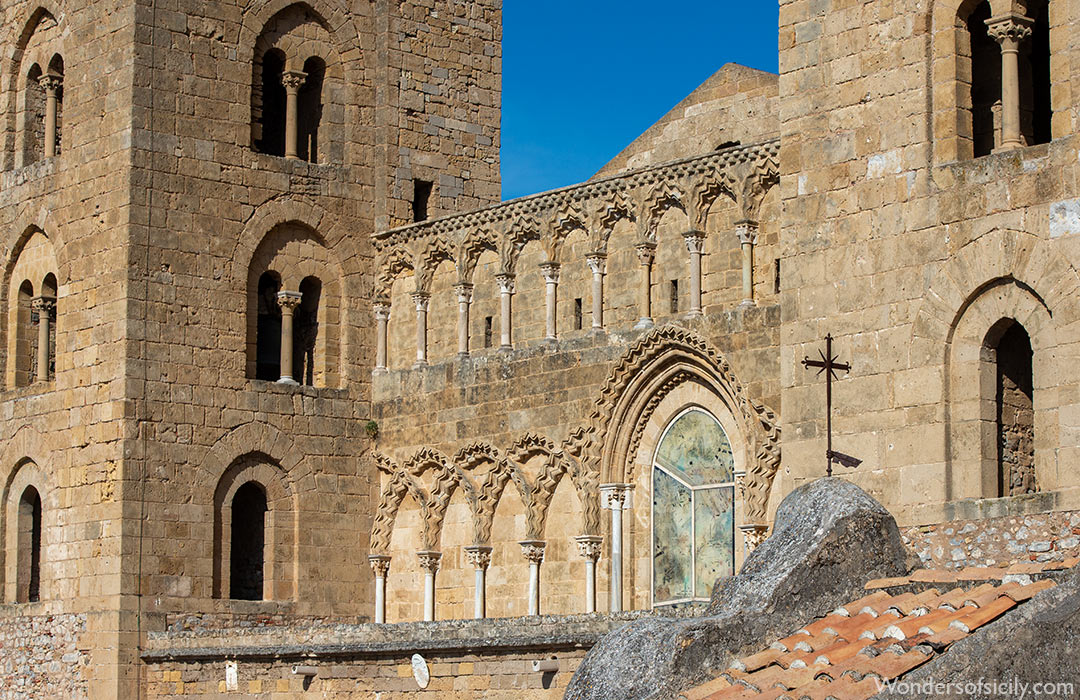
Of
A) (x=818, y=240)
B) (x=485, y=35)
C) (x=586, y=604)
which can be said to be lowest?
(x=586, y=604)

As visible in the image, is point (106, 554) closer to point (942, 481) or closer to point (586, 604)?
point (586, 604)

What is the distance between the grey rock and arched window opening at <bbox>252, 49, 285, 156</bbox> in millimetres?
13936


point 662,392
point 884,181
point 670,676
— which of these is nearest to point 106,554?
point 662,392

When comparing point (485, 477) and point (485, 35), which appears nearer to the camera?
point (485, 477)

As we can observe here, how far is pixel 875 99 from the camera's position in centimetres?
1473

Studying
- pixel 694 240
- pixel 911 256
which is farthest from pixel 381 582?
pixel 911 256

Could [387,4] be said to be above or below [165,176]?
above

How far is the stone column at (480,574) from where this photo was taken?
67.1 ft

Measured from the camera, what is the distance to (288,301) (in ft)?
70.7

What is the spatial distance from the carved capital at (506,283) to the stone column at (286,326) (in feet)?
7.91

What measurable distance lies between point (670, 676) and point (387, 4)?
15.6 meters

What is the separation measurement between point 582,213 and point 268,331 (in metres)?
4.11

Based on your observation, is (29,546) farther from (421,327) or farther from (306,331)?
(421,327)

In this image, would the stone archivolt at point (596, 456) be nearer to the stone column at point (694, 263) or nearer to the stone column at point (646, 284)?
the stone column at point (646, 284)
